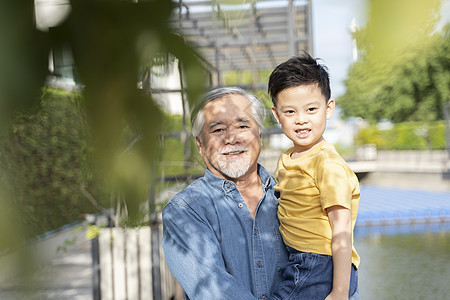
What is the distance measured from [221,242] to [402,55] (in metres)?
0.91

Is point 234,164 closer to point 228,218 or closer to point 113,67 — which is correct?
point 228,218

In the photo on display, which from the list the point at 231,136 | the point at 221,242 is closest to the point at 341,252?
the point at 221,242

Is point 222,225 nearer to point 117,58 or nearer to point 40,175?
point 40,175

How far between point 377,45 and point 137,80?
217mm

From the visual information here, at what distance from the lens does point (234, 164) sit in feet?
4.13

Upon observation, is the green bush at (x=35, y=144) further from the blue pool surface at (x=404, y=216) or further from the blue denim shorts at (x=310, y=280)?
the blue pool surface at (x=404, y=216)

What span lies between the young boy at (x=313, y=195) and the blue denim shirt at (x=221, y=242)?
0.05 meters

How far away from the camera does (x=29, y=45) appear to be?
0.42 meters

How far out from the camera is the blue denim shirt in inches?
41.5

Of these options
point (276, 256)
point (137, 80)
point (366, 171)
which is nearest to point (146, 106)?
point (137, 80)

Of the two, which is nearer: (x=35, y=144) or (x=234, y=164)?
(x=35, y=144)

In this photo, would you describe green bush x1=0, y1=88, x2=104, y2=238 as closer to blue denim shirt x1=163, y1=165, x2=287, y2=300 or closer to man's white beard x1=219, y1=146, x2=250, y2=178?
blue denim shirt x1=163, y1=165, x2=287, y2=300

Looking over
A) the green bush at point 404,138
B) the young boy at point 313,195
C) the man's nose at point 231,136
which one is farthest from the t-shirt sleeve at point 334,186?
the green bush at point 404,138

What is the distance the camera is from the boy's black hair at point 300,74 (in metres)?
1.12
